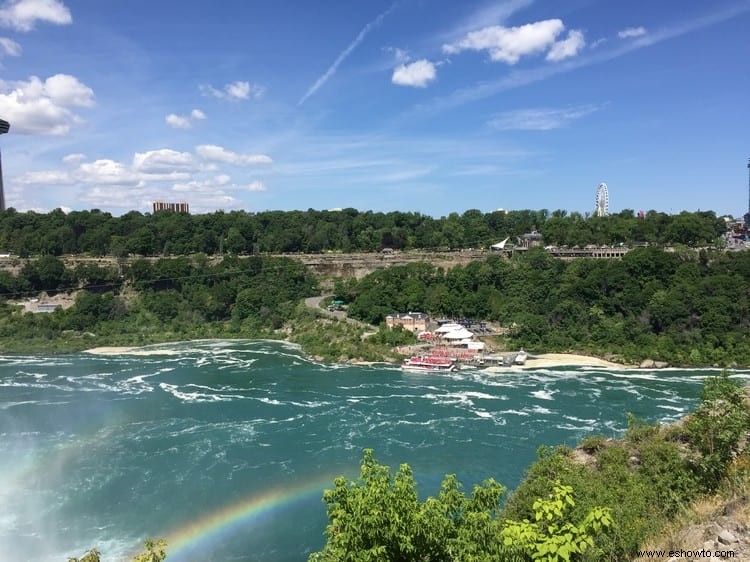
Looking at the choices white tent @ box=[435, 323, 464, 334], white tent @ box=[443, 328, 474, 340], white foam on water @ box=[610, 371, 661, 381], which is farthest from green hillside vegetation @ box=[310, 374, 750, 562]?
white tent @ box=[435, 323, 464, 334]

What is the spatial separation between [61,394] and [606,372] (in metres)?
22.9

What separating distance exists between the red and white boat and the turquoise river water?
0.78m

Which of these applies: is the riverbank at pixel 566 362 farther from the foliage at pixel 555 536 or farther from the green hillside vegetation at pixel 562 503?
the foliage at pixel 555 536

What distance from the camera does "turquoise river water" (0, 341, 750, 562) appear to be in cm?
1168

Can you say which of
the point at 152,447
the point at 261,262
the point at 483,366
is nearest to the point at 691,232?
the point at 483,366

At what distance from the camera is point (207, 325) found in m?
35.5

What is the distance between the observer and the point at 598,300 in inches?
1228

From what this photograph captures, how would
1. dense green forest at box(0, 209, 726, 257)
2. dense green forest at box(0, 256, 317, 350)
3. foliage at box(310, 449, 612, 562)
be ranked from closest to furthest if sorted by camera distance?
foliage at box(310, 449, 612, 562)
dense green forest at box(0, 256, 317, 350)
dense green forest at box(0, 209, 726, 257)

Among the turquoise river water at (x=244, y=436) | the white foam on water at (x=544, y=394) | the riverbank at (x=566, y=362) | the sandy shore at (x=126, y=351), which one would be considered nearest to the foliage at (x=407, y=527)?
the turquoise river water at (x=244, y=436)

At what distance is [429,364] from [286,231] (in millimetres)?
25900

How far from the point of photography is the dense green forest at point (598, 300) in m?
26.9

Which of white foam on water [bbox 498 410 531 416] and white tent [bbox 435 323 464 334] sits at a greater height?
white tent [bbox 435 323 464 334]

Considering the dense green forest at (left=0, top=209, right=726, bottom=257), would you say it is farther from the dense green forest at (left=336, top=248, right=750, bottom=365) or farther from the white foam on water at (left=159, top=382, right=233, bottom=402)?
the white foam on water at (left=159, top=382, right=233, bottom=402)

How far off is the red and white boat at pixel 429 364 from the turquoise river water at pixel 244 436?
0.78 metres
